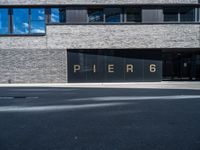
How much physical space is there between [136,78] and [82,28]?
629 centimetres

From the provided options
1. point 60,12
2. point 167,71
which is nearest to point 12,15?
point 60,12

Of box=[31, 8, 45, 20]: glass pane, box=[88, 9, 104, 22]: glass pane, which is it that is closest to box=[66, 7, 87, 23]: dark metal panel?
box=[88, 9, 104, 22]: glass pane

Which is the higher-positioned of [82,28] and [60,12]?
[60,12]

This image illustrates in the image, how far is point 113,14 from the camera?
19.8 meters

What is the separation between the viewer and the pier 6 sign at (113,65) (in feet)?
63.0

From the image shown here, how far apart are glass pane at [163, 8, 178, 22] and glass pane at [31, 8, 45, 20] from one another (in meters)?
10.8

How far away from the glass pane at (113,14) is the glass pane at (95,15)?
529 millimetres

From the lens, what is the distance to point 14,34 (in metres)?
19.3

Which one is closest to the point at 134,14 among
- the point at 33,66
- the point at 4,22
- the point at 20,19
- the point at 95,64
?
the point at 95,64

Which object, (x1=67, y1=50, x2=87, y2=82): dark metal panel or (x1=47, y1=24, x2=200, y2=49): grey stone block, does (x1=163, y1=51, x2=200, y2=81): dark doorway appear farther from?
(x1=67, y1=50, x2=87, y2=82): dark metal panel

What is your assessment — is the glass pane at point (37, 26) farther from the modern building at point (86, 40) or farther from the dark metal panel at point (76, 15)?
the dark metal panel at point (76, 15)

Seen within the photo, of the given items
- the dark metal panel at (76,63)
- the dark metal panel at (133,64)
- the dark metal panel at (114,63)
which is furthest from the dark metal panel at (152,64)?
the dark metal panel at (76,63)

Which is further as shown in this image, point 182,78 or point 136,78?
point 182,78

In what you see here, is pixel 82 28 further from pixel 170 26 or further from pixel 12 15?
pixel 170 26
